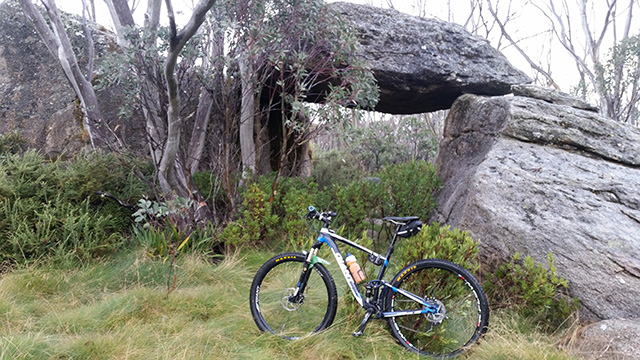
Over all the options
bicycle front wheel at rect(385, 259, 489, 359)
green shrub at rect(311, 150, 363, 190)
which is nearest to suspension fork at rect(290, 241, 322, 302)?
bicycle front wheel at rect(385, 259, 489, 359)

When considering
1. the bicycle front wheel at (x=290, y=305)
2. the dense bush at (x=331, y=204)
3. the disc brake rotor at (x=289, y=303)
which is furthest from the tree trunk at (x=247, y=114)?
the disc brake rotor at (x=289, y=303)

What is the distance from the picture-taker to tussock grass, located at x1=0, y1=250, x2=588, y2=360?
2967 millimetres

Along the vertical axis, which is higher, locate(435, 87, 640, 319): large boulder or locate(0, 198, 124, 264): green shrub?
locate(435, 87, 640, 319): large boulder

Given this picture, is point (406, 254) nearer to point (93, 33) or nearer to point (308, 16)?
point (308, 16)

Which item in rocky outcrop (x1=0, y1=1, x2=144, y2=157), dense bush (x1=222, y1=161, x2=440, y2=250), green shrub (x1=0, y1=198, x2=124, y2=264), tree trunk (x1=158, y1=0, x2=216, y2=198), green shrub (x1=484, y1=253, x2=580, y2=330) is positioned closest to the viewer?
green shrub (x1=484, y1=253, x2=580, y2=330)

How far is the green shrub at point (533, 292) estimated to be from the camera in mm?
3477

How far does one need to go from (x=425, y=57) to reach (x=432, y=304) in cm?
487

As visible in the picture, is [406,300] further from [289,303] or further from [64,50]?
[64,50]

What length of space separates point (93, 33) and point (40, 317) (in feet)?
18.4

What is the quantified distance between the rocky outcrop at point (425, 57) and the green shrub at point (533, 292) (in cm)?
385

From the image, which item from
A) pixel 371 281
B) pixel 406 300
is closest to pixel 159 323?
pixel 371 281

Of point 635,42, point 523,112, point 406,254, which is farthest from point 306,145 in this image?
point 635,42

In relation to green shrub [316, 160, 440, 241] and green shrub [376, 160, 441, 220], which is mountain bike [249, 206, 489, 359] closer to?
green shrub [316, 160, 440, 241]

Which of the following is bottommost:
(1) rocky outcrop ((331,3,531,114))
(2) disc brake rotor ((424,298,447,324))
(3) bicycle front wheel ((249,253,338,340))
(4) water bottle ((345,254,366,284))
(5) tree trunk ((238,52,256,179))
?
(3) bicycle front wheel ((249,253,338,340))
